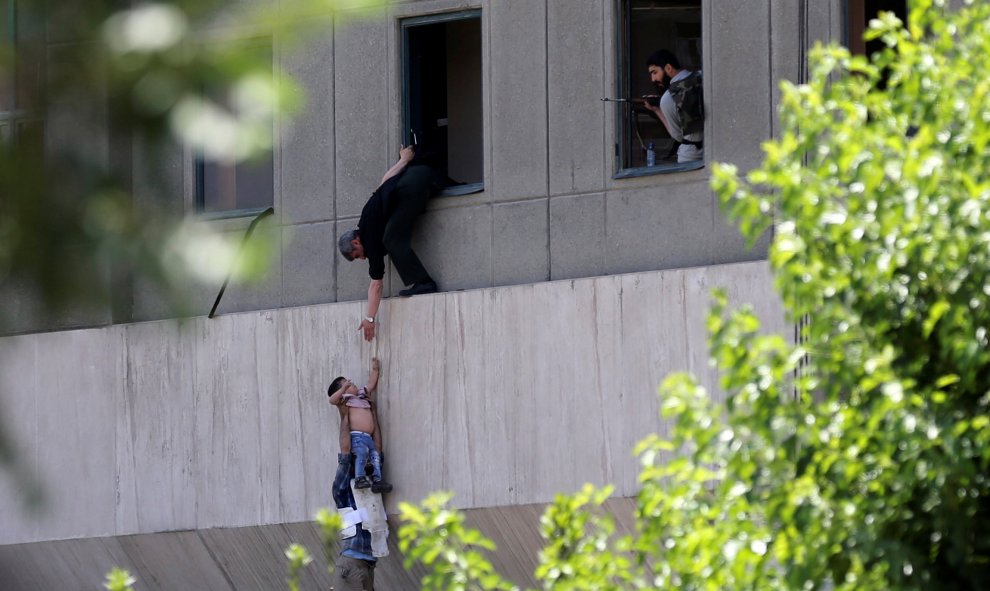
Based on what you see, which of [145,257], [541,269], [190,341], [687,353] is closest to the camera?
[145,257]

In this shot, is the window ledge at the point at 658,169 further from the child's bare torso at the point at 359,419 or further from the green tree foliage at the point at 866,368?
the green tree foliage at the point at 866,368

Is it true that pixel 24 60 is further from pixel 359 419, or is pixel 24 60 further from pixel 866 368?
pixel 359 419

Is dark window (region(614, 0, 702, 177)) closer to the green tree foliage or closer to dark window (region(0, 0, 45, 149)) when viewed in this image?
the green tree foliage

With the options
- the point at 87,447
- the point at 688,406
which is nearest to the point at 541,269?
the point at 87,447

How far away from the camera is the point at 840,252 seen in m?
6.63

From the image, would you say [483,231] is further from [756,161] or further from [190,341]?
[190,341]

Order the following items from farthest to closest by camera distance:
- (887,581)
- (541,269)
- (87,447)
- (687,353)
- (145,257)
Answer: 1. (87,447)
2. (541,269)
3. (687,353)
4. (887,581)
5. (145,257)

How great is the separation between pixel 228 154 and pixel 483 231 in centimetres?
1426

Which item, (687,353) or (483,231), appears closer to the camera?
(687,353)

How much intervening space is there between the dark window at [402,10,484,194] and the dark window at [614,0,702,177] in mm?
1403

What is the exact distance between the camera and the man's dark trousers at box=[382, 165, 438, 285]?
1625 centimetres

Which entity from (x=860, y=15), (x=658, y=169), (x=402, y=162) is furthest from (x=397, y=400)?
(x=860, y=15)

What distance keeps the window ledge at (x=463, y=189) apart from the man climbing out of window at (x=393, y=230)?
5.6 inches

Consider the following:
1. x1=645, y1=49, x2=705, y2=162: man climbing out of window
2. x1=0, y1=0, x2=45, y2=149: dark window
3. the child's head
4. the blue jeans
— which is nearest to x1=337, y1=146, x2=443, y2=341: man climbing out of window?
the child's head
